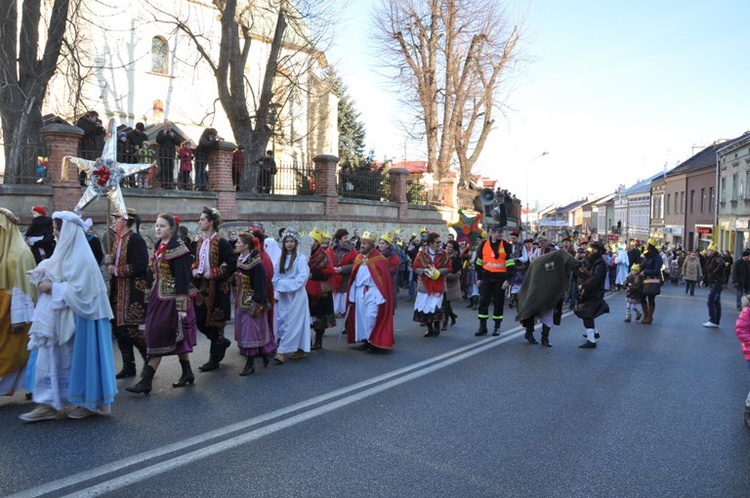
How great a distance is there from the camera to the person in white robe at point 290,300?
905 cm

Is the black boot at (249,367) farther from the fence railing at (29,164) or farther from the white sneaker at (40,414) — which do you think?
the fence railing at (29,164)

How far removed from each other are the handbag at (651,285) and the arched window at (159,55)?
85.0ft

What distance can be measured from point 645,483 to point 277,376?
4.58m

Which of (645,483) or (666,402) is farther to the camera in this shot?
(666,402)

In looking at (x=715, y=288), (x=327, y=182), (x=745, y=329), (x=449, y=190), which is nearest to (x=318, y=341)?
(x=745, y=329)

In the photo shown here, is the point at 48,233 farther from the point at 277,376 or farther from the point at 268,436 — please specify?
the point at 268,436

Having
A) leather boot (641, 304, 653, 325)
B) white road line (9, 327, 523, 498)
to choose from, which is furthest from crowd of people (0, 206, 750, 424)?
leather boot (641, 304, 653, 325)

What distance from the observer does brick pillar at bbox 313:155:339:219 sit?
835 inches

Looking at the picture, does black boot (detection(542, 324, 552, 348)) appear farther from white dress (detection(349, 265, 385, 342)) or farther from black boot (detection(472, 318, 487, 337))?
white dress (detection(349, 265, 385, 342))

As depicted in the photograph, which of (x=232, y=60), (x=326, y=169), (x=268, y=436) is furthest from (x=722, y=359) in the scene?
(x=232, y=60)

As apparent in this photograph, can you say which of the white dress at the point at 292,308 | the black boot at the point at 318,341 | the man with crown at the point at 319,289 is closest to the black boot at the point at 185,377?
the white dress at the point at 292,308

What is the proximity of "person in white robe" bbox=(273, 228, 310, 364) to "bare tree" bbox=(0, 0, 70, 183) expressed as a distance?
26.2ft

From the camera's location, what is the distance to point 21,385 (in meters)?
6.41

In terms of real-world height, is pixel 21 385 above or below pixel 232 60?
below
